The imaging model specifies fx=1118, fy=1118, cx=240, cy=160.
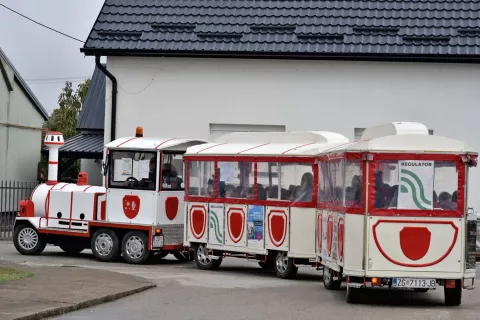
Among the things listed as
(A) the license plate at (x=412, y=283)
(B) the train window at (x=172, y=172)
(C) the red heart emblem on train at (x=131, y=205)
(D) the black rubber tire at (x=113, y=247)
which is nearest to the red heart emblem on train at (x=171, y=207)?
(B) the train window at (x=172, y=172)

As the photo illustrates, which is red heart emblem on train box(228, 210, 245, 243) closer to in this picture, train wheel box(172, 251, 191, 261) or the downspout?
train wheel box(172, 251, 191, 261)

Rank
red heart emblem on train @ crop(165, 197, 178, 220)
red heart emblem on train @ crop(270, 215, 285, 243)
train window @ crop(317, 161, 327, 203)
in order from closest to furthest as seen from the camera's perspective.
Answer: train window @ crop(317, 161, 327, 203), red heart emblem on train @ crop(270, 215, 285, 243), red heart emblem on train @ crop(165, 197, 178, 220)

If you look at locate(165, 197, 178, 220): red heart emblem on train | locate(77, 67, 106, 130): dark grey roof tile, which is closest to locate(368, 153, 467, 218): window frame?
locate(165, 197, 178, 220): red heart emblem on train

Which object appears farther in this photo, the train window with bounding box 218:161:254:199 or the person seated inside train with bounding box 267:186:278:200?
the train window with bounding box 218:161:254:199

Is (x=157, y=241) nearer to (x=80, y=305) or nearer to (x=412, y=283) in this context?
(x=412, y=283)

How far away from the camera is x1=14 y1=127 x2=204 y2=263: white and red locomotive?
2400 cm

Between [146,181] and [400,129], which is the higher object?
[400,129]

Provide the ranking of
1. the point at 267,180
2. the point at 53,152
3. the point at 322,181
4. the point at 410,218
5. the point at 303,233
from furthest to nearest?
the point at 53,152, the point at 267,180, the point at 303,233, the point at 322,181, the point at 410,218

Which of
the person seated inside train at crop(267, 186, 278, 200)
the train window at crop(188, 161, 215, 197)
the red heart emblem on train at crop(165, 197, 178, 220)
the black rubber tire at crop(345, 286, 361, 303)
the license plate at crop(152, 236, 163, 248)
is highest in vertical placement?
the train window at crop(188, 161, 215, 197)

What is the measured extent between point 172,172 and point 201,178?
1.27 m

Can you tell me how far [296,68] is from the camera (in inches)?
1154

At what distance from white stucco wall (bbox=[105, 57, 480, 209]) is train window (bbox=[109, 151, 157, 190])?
200 inches

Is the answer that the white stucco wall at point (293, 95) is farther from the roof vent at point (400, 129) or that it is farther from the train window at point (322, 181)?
the roof vent at point (400, 129)

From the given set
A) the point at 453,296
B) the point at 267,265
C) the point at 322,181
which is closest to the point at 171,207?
the point at 267,265
